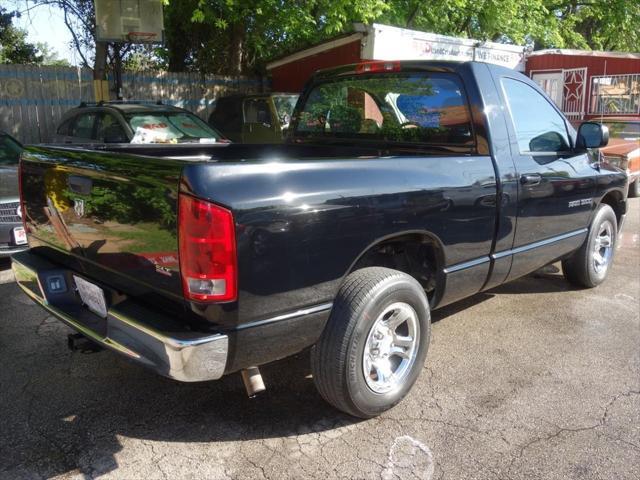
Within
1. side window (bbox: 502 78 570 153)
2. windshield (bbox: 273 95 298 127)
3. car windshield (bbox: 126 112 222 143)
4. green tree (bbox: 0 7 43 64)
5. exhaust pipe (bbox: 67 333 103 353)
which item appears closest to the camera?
exhaust pipe (bbox: 67 333 103 353)

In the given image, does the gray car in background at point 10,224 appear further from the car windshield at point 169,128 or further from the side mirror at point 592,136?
the side mirror at point 592,136

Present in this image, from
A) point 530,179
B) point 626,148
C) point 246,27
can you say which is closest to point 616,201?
point 530,179

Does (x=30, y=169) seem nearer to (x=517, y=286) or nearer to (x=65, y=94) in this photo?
(x=517, y=286)

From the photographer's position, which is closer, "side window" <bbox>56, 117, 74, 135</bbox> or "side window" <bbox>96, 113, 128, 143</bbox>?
"side window" <bbox>96, 113, 128, 143</bbox>

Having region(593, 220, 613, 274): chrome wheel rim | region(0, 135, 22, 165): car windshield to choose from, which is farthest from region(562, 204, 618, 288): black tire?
region(0, 135, 22, 165): car windshield

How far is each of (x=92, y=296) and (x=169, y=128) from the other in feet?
19.2

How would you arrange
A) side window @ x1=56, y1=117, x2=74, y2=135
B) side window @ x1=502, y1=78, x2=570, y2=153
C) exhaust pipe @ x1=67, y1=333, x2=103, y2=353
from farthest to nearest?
side window @ x1=56, y1=117, x2=74, y2=135 → side window @ x1=502, y1=78, x2=570, y2=153 → exhaust pipe @ x1=67, y1=333, x2=103, y2=353

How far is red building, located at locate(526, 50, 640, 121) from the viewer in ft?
56.2

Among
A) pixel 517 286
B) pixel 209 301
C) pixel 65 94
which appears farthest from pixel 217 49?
pixel 209 301

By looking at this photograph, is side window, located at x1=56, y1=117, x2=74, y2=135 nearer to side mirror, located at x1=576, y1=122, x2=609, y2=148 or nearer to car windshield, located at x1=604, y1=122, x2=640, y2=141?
side mirror, located at x1=576, y1=122, x2=609, y2=148

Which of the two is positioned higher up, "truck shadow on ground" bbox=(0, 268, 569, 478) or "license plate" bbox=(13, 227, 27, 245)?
"license plate" bbox=(13, 227, 27, 245)

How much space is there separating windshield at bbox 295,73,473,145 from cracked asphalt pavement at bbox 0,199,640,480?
1.50 m

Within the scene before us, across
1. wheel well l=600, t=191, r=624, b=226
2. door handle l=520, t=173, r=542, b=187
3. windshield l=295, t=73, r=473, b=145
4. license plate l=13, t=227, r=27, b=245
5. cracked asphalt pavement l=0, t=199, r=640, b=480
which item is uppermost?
windshield l=295, t=73, r=473, b=145

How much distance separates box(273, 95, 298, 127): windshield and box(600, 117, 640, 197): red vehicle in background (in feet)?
19.3
